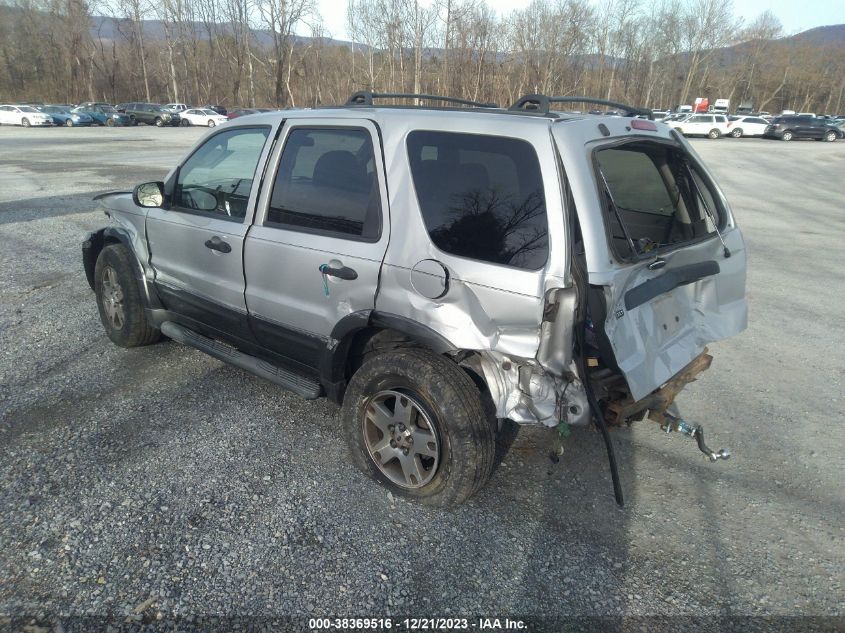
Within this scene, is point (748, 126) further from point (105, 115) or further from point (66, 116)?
point (66, 116)

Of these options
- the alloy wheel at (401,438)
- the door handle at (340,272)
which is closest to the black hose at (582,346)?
the alloy wheel at (401,438)

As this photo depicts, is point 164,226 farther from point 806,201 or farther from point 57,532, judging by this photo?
point 806,201

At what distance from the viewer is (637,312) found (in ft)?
9.05

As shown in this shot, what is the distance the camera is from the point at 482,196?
9.05ft

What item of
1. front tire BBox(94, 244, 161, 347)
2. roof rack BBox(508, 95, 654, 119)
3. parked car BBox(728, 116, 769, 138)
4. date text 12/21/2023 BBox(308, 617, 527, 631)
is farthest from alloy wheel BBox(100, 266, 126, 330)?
parked car BBox(728, 116, 769, 138)

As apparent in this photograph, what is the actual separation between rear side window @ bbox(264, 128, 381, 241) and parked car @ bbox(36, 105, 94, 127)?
4580 cm

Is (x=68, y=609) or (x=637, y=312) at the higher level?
(x=637, y=312)

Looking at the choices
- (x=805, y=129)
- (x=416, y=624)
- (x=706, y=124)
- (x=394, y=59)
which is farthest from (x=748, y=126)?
(x=416, y=624)

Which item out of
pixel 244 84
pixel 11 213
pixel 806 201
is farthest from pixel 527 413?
pixel 244 84

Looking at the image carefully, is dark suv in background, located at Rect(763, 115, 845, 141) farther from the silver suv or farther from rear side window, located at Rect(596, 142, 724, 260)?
the silver suv

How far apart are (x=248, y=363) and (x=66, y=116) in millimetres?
46318

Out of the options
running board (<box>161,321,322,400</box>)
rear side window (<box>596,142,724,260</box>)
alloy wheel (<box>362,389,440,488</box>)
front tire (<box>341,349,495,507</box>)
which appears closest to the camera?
front tire (<box>341,349,495,507</box>)

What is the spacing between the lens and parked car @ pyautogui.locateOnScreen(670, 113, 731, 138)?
141 feet

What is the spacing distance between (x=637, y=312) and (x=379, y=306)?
128 centimetres
